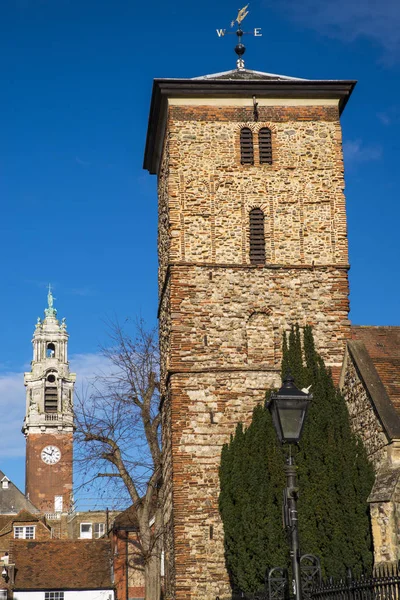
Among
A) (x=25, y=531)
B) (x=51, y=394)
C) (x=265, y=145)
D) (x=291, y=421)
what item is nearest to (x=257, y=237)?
(x=265, y=145)

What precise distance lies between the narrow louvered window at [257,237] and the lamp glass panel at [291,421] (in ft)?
50.0

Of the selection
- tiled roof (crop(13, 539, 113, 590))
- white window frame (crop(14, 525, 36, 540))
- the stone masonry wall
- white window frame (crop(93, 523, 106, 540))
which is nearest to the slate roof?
white window frame (crop(93, 523, 106, 540))

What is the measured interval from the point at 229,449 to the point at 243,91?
9928mm

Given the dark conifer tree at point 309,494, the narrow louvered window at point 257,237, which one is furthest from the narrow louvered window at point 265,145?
the dark conifer tree at point 309,494

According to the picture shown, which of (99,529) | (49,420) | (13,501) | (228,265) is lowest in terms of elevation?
(99,529)

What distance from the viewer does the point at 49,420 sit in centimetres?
9575

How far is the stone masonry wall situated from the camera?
2492cm

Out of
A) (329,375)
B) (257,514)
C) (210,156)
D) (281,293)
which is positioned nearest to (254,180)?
(210,156)

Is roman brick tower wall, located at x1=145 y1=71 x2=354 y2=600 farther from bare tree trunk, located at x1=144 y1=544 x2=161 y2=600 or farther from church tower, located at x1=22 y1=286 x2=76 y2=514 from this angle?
church tower, located at x1=22 y1=286 x2=76 y2=514

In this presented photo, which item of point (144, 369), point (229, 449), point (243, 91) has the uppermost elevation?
point (243, 91)

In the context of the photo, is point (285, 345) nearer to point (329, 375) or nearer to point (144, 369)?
point (329, 375)

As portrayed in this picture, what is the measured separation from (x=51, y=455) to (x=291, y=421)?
84.8 metres

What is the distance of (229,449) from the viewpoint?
81.1 feet

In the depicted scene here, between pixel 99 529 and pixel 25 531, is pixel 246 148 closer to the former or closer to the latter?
pixel 25 531
